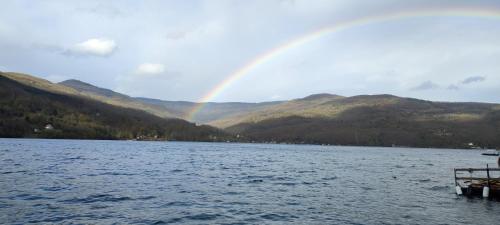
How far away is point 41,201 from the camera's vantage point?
3962 cm

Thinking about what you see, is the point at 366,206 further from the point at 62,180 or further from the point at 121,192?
the point at 62,180

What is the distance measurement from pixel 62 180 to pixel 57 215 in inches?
979

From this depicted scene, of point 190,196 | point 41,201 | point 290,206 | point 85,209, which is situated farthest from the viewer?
point 190,196

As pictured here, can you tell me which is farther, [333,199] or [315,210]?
[333,199]

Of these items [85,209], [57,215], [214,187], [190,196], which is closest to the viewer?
[57,215]

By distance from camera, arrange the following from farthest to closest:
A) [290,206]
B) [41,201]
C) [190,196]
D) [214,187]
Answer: [214,187], [190,196], [290,206], [41,201]

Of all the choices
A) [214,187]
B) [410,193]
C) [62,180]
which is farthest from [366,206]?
[62,180]

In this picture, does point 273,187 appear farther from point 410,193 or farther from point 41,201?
point 41,201

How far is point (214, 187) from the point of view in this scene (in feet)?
182

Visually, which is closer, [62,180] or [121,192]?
[121,192]

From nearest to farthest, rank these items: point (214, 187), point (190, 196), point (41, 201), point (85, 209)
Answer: point (85, 209)
point (41, 201)
point (190, 196)
point (214, 187)

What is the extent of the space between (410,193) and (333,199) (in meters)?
14.1

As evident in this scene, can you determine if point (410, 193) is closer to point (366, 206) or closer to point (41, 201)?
point (366, 206)

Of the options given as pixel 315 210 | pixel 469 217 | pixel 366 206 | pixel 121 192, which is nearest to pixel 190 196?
pixel 121 192
